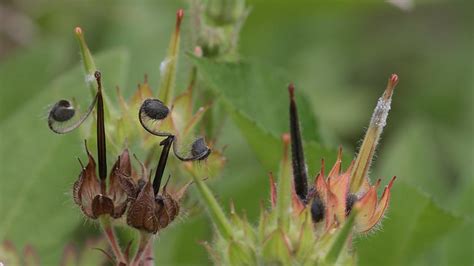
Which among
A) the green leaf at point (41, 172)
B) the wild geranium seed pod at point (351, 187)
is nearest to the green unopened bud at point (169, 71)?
the wild geranium seed pod at point (351, 187)

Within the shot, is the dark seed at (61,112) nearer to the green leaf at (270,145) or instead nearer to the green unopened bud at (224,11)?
the green leaf at (270,145)

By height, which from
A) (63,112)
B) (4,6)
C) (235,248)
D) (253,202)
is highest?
(4,6)

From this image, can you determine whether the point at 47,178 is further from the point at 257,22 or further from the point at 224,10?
the point at 257,22

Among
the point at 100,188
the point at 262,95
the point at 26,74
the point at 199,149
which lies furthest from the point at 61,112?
the point at 26,74

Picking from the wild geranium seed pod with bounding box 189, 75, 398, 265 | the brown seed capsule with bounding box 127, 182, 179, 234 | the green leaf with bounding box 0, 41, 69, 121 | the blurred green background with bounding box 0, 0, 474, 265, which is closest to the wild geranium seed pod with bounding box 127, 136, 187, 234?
the brown seed capsule with bounding box 127, 182, 179, 234

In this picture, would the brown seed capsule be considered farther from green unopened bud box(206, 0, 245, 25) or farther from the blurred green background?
green unopened bud box(206, 0, 245, 25)

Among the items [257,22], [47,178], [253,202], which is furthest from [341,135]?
[47,178]

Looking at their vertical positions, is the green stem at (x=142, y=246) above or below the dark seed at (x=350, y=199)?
above
